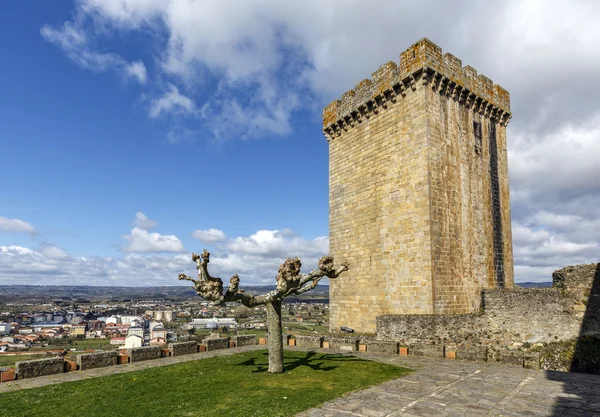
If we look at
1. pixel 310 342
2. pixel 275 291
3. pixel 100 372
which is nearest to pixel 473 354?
pixel 310 342

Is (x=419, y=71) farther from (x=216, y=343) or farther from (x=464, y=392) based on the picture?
(x=216, y=343)

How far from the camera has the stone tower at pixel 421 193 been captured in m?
17.2

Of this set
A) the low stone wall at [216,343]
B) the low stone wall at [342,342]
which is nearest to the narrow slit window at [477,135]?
the low stone wall at [342,342]

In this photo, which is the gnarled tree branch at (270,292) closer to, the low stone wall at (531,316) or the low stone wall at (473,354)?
the low stone wall at (473,354)

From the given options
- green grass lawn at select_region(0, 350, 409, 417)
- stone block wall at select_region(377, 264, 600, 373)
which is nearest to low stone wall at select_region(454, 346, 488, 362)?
stone block wall at select_region(377, 264, 600, 373)

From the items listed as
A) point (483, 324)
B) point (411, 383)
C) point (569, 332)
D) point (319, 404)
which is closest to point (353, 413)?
point (319, 404)

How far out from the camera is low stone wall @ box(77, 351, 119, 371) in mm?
13055

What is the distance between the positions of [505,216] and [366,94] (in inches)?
406

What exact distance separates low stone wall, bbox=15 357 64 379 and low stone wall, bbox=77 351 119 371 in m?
0.62

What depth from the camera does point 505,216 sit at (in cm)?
2125

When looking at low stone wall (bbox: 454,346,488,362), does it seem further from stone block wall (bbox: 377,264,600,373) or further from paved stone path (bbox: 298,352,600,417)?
paved stone path (bbox: 298,352,600,417)

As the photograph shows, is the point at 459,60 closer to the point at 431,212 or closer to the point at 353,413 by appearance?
the point at 431,212

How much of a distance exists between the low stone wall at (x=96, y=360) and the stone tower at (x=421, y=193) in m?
11.9

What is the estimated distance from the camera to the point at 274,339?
11.9 m
